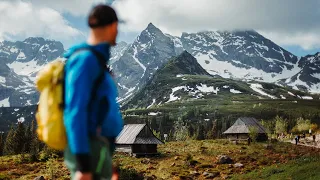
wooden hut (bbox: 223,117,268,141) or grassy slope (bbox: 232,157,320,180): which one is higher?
wooden hut (bbox: 223,117,268,141)

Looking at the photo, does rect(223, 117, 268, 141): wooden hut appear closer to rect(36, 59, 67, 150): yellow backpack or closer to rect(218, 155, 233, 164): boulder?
rect(218, 155, 233, 164): boulder

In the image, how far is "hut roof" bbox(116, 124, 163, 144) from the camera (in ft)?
176

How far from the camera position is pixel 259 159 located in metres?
47.3

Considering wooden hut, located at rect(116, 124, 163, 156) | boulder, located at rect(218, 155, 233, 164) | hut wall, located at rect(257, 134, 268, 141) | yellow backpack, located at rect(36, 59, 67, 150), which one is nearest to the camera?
yellow backpack, located at rect(36, 59, 67, 150)

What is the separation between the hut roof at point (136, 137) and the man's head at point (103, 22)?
163 ft

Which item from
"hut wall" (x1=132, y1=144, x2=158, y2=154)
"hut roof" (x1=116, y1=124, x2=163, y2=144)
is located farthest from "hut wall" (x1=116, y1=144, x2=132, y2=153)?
"hut wall" (x1=132, y1=144, x2=158, y2=154)

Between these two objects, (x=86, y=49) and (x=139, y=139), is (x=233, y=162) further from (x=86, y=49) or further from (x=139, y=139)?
(x=86, y=49)

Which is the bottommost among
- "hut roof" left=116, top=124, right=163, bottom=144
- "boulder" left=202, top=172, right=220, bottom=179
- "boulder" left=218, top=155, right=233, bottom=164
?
"boulder" left=202, top=172, right=220, bottom=179

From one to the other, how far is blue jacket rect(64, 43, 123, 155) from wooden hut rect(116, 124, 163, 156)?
49.3 meters

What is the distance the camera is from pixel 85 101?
11.9 feet

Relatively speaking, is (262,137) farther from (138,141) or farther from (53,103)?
(53,103)

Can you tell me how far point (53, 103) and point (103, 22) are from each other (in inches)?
42.2

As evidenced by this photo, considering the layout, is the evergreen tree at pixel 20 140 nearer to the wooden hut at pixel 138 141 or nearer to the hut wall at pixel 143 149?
the wooden hut at pixel 138 141

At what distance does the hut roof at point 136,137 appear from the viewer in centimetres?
5356
